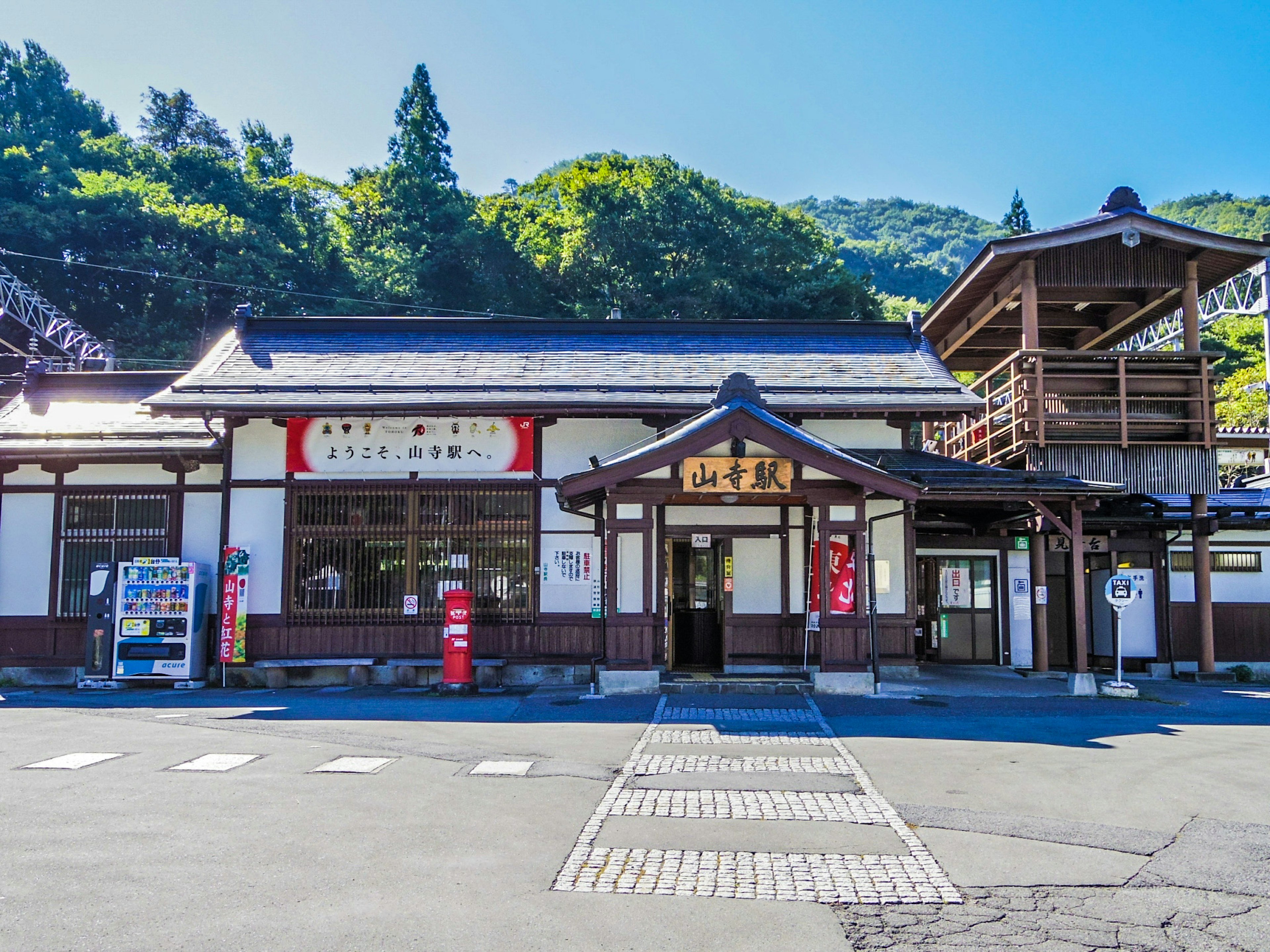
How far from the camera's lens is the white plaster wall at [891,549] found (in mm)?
14344

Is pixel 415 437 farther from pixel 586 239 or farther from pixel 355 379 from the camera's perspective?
pixel 586 239

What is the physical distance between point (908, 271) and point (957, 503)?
67253 millimetres

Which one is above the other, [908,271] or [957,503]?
[908,271]

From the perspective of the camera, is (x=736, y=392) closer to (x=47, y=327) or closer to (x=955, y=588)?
(x=955, y=588)

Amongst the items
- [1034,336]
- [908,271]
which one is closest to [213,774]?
[1034,336]

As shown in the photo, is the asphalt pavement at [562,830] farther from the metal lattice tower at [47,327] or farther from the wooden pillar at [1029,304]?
the metal lattice tower at [47,327]

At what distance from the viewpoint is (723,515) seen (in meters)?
14.5

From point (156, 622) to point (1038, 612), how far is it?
47.6ft

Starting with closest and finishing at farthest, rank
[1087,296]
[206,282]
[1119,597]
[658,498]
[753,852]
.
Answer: [753,852] → [658,498] → [1119,597] → [1087,296] → [206,282]

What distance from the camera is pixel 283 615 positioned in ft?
47.0

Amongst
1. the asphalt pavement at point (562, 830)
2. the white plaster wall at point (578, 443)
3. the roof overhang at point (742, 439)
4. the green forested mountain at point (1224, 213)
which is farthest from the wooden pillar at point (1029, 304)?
the green forested mountain at point (1224, 213)

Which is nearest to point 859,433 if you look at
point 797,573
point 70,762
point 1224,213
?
point 797,573

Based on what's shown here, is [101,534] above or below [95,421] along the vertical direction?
below

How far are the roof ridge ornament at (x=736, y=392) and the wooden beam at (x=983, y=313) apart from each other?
6832 millimetres
